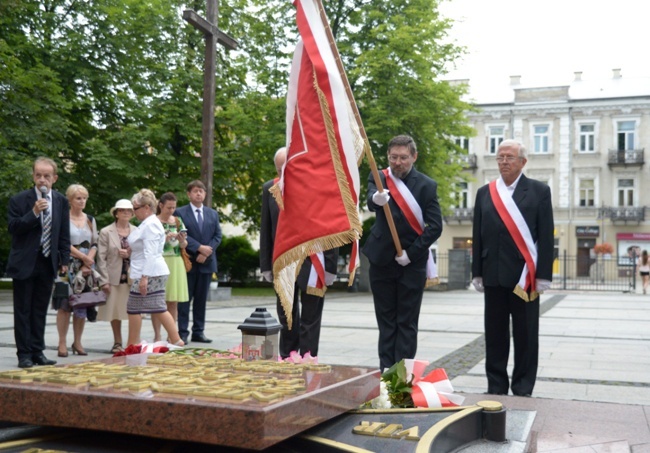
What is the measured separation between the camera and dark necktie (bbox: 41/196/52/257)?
6992 millimetres

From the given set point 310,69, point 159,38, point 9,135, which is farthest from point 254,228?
point 310,69

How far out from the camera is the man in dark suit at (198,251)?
9.23m

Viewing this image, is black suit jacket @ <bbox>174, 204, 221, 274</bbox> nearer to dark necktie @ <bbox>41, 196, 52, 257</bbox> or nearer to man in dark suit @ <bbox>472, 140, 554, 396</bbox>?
dark necktie @ <bbox>41, 196, 52, 257</bbox>

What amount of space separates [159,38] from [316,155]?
20546mm

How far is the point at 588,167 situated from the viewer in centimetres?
4838

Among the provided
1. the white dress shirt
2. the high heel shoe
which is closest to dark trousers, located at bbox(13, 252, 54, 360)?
the high heel shoe

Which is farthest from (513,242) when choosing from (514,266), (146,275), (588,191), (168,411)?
(588,191)

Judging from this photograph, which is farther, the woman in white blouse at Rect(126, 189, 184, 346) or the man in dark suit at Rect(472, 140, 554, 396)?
the woman in white blouse at Rect(126, 189, 184, 346)

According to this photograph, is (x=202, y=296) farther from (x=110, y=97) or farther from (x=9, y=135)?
(x=110, y=97)

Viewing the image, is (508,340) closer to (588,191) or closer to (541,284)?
(541,284)

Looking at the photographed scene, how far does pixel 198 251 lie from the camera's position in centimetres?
926

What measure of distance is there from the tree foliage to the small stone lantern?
686 inches

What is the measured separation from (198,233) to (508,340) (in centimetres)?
477

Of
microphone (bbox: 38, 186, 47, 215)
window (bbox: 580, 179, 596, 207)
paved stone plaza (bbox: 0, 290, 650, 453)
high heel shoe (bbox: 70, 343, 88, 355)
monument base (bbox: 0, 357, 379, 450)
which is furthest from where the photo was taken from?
window (bbox: 580, 179, 596, 207)
